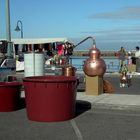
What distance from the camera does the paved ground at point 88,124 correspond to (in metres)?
8.77

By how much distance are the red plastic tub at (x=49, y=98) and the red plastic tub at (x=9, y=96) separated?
135cm

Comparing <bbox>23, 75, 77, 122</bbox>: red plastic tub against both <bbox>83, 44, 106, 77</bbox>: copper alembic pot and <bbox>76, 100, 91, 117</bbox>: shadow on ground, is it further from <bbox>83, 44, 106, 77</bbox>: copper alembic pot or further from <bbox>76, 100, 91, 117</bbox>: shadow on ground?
<bbox>83, 44, 106, 77</bbox>: copper alembic pot

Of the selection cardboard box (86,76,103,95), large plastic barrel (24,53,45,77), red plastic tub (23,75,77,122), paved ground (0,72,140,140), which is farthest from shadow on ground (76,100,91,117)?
large plastic barrel (24,53,45,77)

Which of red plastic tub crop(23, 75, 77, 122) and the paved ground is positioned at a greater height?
red plastic tub crop(23, 75, 77, 122)

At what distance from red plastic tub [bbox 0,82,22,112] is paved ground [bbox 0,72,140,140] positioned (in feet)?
0.65

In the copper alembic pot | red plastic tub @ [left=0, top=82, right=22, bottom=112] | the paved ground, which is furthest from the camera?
the copper alembic pot

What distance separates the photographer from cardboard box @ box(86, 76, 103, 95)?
45.5ft

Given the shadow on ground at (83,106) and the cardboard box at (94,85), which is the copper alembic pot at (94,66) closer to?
the cardboard box at (94,85)

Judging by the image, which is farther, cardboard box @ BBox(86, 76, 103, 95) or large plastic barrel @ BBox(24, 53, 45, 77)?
large plastic barrel @ BBox(24, 53, 45, 77)

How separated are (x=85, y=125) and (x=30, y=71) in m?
5.48

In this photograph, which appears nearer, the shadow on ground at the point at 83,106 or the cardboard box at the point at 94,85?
the shadow on ground at the point at 83,106

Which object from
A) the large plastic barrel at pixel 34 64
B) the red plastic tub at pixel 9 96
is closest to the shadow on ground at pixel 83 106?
the red plastic tub at pixel 9 96

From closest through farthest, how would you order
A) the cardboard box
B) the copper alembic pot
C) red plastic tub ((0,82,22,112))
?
red plastic tub ((0,82,22,112)) → the copper alembic pot → the cardboard box

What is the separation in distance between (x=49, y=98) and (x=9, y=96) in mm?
1960
